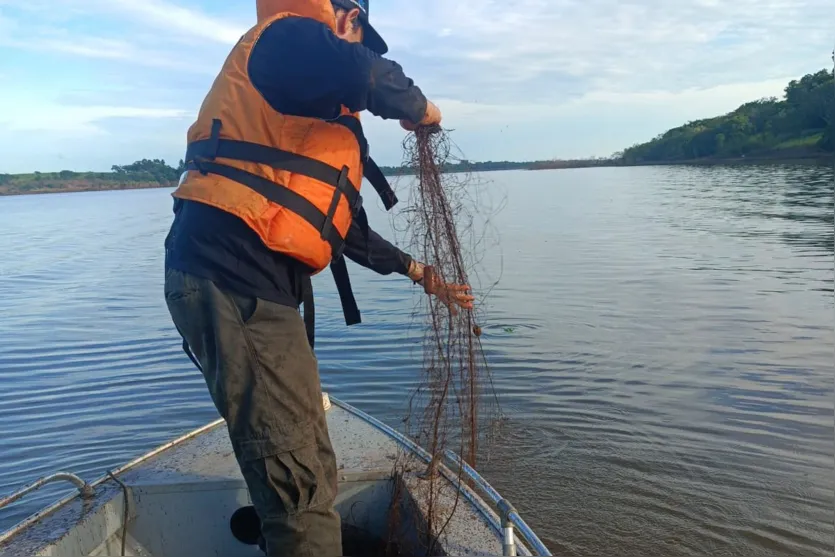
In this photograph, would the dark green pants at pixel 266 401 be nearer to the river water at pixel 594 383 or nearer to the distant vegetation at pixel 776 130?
the river water at pixel 594 383

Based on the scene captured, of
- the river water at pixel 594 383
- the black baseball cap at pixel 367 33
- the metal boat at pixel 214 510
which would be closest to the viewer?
the black baseball cap at pixel 367 33

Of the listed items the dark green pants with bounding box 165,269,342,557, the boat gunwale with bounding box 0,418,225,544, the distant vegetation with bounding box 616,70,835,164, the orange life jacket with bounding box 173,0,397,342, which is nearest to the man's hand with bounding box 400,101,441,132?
the orange life jacket with bounding box 173,0,397,342

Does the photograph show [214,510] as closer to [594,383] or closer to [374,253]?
[374,253]

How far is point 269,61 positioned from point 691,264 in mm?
14672

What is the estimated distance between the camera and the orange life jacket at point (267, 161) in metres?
2.49

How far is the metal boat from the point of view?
3168 millimetres

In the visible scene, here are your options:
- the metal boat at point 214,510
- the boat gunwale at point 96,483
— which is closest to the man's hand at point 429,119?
the metal boat at point 214,510

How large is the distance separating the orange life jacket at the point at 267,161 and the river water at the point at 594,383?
154 centimetres

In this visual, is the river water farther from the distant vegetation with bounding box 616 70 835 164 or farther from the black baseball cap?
the distant vegetation with bounding box 616 70 835 164

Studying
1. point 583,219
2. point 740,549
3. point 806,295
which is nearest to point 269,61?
point 740,549

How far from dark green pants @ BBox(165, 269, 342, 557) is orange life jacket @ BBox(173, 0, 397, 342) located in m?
0.28

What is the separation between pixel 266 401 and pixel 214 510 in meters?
1.53

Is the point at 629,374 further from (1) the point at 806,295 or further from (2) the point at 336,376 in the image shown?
(1) the point at 806,295

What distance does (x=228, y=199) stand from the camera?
97.3 inches
